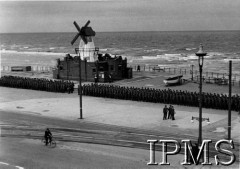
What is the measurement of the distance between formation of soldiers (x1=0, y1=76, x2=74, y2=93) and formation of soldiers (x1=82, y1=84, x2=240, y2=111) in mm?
3052

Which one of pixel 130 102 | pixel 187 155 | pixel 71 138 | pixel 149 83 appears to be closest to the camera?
pixel 187 155

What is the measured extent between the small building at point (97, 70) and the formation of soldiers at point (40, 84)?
7.64 m

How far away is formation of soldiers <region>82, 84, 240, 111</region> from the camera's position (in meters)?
32.3

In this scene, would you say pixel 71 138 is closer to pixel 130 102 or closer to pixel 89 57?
pixel 130 102

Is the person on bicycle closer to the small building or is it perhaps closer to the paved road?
the paved road

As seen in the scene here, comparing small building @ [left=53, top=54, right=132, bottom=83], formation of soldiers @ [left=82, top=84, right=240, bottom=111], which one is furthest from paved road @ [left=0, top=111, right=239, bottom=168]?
small building @ [left=53, top=54, right=132, bottom=83]

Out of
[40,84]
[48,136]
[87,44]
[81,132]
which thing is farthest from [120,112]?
A: [87,44]

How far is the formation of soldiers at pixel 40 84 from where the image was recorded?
4326 centimetres

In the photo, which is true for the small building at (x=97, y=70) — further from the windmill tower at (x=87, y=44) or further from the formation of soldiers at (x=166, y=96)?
the formation of soldiers at (x=166, y=96)

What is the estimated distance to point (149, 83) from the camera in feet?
164

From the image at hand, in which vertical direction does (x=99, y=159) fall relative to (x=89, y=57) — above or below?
below

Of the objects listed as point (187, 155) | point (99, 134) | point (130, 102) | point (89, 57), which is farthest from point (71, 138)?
point (89, 57)

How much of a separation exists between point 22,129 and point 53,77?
32.7m

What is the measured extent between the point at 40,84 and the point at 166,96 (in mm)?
16398
